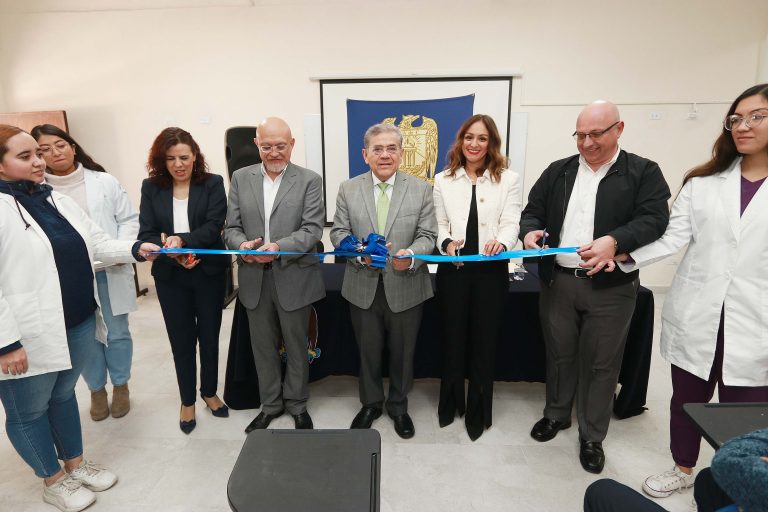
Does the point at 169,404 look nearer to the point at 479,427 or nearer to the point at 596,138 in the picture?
the point at 479,427

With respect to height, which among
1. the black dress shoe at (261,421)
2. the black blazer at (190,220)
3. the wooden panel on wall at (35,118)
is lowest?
the black dress shoe at (261,421)

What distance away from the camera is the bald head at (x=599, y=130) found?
1.93 m

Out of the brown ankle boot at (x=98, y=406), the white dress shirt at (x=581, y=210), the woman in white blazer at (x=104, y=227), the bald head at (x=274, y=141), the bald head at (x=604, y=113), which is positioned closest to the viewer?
the bald head at (x=604, y=113)

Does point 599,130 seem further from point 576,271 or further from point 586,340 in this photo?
point 586,340

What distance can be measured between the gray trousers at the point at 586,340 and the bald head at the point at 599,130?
0.61m

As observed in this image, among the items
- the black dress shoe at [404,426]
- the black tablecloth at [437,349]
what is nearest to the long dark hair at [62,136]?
the black tablecloth at [437,349]

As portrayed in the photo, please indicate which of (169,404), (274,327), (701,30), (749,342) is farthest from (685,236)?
(701,30)

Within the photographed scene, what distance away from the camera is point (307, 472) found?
1207 millimetres

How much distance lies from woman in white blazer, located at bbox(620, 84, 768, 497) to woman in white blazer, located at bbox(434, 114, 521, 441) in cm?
66

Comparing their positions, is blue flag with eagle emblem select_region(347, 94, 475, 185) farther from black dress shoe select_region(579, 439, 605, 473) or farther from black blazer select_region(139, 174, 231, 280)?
black dress shoe select_region(579, 439, 605, 473)

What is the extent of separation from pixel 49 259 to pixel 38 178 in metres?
0.35

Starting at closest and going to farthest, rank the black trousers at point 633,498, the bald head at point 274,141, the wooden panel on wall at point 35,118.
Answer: the black trousers at point 633,498 < the bald head at point 274,141 < the wooden panel on wall at point 35,118

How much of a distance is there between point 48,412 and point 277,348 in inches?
43.0

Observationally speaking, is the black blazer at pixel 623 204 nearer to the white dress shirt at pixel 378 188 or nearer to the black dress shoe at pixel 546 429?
the white dress shirt at pixel 378 188
